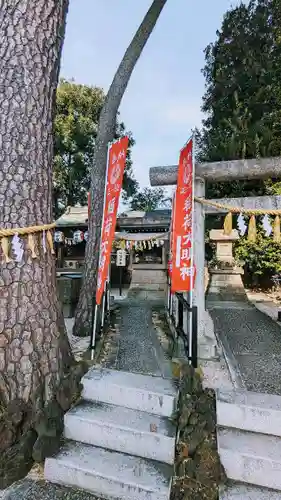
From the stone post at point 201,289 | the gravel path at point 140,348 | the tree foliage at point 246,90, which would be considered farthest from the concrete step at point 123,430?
the tree foliage at point 246,90

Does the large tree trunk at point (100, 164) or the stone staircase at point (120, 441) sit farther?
the large tree trunk at point (100, 164)

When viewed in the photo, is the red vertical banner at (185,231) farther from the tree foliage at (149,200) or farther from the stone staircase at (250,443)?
the tree foliage at (149,200)

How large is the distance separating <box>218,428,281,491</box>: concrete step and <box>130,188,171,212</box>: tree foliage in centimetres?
2236

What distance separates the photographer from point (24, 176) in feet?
8.05

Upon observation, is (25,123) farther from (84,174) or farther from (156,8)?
(84,174)

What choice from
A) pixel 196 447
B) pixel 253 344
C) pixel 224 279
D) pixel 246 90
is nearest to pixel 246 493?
pixel 196 447

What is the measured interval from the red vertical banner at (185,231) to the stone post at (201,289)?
0.95 feet

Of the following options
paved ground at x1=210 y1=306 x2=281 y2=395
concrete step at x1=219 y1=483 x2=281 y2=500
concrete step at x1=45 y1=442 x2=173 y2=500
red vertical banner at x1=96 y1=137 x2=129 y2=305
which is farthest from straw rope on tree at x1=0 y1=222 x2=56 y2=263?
paved ground at x1=210 y1=306 x2=281 y2=395

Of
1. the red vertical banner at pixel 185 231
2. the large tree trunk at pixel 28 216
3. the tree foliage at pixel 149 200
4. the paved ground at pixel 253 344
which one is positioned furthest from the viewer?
the tree foliage at pixel 149 200

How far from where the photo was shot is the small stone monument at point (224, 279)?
342 inches

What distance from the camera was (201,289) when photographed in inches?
133

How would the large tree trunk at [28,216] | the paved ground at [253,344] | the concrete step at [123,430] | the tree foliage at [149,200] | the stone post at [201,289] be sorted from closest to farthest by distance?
1. the concrete step at [123,430]
2. the large tree trunk at [28,216]
3. the paved ground at [253,344]
4. the stone post at [201,289]
5. the tree foliage at [149,200]

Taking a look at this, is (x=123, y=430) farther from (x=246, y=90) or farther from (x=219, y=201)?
(x=246, y=90)

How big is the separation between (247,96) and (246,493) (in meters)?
15.0
